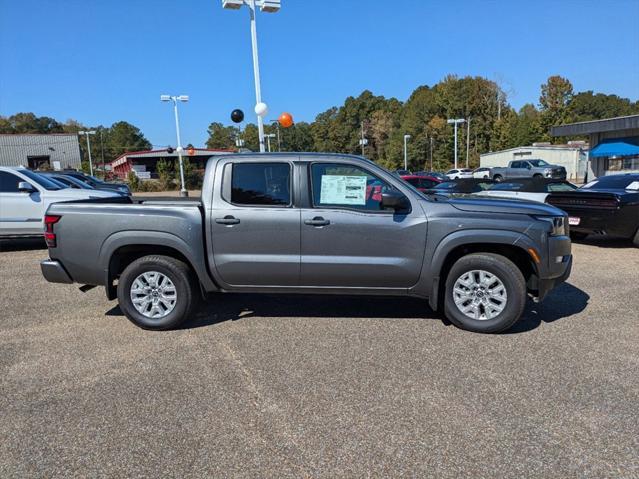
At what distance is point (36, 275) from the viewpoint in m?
7.54

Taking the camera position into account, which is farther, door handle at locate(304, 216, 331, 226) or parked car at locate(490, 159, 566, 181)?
parked car at locate(490, 159, 566, 181)

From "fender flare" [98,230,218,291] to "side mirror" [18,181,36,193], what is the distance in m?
6.33

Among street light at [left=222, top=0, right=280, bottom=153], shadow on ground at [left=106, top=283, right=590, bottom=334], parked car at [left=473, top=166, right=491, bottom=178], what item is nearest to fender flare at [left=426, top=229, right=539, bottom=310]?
shadow on ground at [left=106, top=283, right=590, bottom=334]

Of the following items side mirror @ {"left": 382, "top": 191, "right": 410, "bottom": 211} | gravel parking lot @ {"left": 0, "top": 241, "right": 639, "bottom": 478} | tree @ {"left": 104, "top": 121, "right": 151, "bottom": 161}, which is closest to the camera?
gravel parking lot @ {"left": 0, "top": 241, "right": 639, "bottom": 478}

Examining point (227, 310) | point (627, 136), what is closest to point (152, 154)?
point (627, 136)

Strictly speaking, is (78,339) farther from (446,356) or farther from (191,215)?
(446,356)

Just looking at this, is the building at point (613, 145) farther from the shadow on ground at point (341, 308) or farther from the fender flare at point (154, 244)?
the fender flare at point (154, 244)

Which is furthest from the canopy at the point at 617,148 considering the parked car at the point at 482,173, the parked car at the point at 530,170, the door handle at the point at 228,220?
the door handle at the point at 228,220

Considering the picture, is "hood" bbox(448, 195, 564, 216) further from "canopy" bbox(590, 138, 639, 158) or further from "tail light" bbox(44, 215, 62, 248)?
"canopy" bbox(590, 138, 639, 158)

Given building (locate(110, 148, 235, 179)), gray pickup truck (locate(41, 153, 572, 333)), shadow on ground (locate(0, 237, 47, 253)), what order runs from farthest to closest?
1. building (locate(110, 148, 235, 179))
2. shadow on ground (locate(0, 237, 47, 253))
3. gray pickup truck (locate(41, 153, 572, 333))

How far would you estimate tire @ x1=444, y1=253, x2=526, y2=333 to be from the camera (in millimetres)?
4488

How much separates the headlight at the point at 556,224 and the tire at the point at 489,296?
0.54m

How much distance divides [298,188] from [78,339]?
2794 mm

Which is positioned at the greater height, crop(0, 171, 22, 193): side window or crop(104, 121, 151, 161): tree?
crop(104, 121, 151, 161): tree
